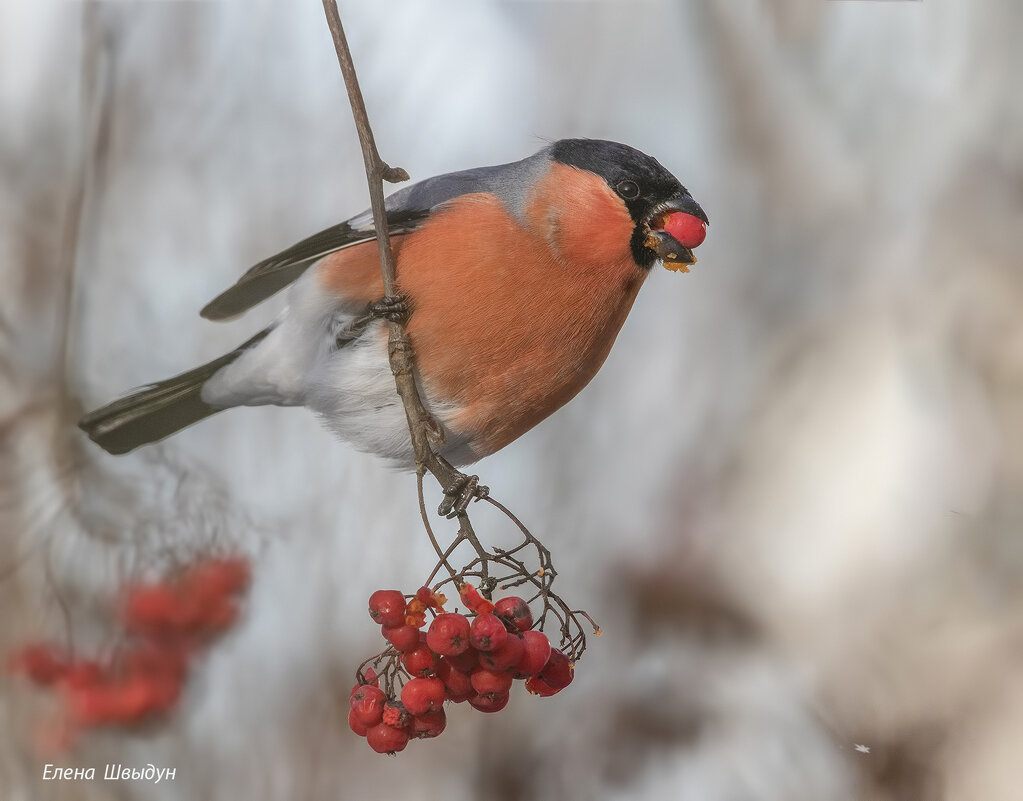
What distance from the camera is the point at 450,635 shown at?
1050 mm

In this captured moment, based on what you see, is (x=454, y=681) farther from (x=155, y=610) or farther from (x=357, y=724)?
(x=155, y=610)

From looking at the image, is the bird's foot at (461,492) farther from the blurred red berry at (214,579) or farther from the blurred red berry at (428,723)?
the blurred red berry at (214,579)

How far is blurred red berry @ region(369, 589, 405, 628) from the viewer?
3.54 feet

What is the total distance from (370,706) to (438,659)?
0.10m

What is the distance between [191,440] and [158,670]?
52 centimetres

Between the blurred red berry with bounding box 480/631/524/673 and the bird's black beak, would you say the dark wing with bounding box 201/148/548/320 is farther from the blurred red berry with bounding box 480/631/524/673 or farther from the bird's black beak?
the blurred red berry with bounding box 480/631/524/673

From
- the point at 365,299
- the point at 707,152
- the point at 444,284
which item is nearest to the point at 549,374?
the point at 444,284

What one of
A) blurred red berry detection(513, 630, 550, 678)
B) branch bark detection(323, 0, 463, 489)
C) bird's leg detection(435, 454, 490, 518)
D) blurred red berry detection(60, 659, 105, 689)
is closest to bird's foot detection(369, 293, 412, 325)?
branch bark detection(323, 0, 463, 489)

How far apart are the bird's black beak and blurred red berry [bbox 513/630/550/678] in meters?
0.65

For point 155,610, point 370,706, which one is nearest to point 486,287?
point 370,706

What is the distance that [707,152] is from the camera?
228cm

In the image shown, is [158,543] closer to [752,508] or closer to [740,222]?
[752,508]

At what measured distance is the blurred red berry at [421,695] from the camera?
42.4 inches

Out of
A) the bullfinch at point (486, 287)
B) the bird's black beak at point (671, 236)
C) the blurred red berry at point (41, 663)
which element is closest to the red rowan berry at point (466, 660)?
the bullfinch at point (486, 287)
